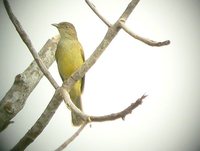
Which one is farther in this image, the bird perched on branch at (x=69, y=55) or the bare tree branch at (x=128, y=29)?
the bird perched on branch at (x=69, y=55)

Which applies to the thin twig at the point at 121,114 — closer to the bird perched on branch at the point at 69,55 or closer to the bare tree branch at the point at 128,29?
the bare tree branch at the point at 128,29

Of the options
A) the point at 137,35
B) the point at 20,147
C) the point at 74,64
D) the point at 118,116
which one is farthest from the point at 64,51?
the point at 118,116

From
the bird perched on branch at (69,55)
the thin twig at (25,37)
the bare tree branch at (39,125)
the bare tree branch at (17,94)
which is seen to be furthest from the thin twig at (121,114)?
the bird perched on branch at (69,55)

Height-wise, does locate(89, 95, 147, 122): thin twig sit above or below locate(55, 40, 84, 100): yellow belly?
below

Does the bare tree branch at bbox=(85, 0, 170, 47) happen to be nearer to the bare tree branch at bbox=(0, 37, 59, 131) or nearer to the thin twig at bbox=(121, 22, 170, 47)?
the thin twig at bbox=(121, 22, 170, 47)

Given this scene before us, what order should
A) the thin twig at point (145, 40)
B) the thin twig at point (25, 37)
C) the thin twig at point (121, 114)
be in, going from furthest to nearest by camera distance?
1. the thin twig at point (25, 37)
2. the thin twig at point (145, 40)
3. the thin twig at point (121, 114)

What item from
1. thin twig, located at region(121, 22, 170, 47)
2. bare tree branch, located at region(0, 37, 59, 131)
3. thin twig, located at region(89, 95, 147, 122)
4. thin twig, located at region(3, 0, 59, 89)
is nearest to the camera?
thin twig, located at region(89, 95, 147, 122)

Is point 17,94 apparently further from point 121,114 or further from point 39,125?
point 121,114

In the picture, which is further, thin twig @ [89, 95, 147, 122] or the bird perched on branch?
the bird perched on branch

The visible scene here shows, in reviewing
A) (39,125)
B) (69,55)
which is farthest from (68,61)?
(39,125)

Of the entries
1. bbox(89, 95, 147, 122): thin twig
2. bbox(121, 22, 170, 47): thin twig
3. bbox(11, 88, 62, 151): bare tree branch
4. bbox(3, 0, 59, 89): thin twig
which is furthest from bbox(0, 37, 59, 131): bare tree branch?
bbox(89, 95, 147, 122): thin twig
